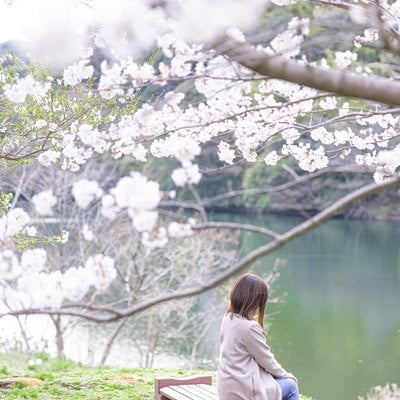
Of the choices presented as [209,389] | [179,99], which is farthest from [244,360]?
[179,99]

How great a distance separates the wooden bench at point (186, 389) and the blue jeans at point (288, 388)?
683 mm

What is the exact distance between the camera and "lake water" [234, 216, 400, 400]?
11.0 meters

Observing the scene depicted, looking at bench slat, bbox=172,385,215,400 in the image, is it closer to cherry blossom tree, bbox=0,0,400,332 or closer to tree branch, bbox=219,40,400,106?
cherry blossom tree, bbox=0,0,400,332

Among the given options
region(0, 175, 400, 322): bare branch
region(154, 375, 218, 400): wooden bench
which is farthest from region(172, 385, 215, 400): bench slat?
region(0, 175, 400, 322): bare branch

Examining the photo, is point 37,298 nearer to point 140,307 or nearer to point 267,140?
point 140,307

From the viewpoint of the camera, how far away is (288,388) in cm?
364

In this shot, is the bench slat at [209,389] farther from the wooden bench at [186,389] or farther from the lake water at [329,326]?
the lake water at [329,326]

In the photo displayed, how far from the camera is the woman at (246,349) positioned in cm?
338

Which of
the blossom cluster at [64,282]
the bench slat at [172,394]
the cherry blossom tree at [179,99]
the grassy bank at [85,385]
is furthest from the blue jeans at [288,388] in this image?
the grassy bank at [85,385]

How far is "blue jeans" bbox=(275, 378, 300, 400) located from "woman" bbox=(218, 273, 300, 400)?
0.40 ft

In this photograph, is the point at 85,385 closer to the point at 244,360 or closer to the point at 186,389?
the point at 186,389

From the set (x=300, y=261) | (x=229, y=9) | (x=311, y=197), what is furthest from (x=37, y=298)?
(x=311, y=197)

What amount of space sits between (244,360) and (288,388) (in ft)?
1.15

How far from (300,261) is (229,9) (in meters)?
19.2
